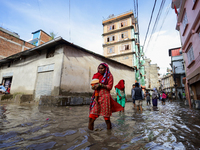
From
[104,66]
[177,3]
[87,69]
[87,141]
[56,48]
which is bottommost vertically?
[87,141]

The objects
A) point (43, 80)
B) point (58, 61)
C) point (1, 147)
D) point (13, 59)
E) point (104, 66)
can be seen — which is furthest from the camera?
point (13, 59)

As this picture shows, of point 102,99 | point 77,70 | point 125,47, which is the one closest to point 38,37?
point 125,47

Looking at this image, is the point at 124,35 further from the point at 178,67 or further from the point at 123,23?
the point at 178,67

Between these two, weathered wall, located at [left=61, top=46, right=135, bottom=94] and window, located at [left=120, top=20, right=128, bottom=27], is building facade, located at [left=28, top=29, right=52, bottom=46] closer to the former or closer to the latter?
window, located at [left=120, top=20, right=128, bottom=27]

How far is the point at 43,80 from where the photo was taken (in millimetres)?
8961

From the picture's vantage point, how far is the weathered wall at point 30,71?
324 inches

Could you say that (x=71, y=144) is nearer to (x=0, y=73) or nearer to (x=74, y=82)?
(x=74, y=82)

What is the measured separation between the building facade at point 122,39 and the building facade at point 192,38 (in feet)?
44.8

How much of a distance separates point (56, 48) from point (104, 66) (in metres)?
7.33

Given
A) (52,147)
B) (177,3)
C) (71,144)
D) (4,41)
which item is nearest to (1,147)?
(52,147)

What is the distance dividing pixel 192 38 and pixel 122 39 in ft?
64.0

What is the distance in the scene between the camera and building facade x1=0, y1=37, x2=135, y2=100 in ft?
27.0

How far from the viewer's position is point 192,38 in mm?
7996

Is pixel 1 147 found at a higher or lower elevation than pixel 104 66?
lower
